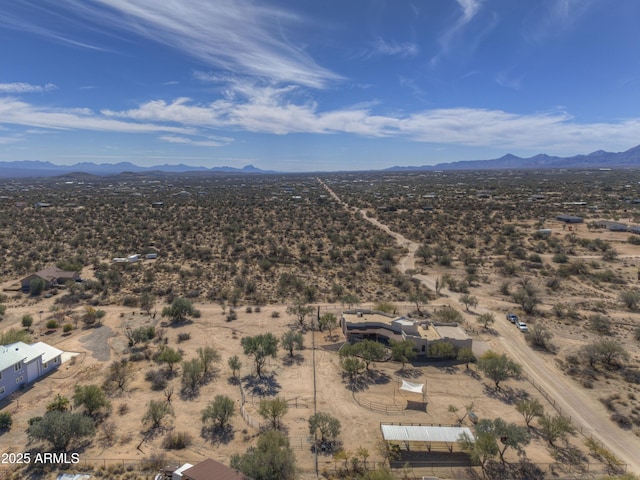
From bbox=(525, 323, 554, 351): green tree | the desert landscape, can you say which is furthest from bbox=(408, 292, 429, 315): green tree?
bbox=(525, 323, 554, 351): green tree

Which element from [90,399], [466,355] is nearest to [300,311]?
[466,355]

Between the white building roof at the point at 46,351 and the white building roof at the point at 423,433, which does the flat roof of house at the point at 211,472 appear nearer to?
the white building roof at the point at 423,433

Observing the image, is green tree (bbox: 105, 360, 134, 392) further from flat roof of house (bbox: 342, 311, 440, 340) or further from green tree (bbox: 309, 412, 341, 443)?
flat roof of house (bbox: 342, 311, 440, 340)

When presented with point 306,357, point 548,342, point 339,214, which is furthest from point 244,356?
point 339,214

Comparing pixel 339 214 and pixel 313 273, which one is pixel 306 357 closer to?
pixel 313 273

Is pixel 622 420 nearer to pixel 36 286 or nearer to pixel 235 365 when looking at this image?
pixel 235 365

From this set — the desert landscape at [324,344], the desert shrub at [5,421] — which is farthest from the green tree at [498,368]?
the desert shrub at [5,421]

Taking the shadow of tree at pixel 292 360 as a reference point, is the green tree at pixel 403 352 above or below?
above
